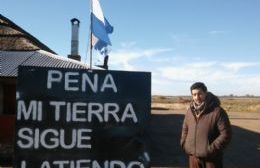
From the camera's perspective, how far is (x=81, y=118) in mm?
3348

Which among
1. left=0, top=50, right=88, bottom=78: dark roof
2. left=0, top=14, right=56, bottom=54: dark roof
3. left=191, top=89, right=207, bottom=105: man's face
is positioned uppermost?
left=0, top=14, right=56, bottom=54: dark roof

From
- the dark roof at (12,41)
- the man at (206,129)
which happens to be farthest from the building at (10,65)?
the man at (206,129)

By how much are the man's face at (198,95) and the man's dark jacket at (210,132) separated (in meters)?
0.08

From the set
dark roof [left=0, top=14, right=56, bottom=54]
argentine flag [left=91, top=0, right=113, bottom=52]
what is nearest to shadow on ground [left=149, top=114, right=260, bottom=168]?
argentine flag [left=91, top=0, right=113, bottom=52]

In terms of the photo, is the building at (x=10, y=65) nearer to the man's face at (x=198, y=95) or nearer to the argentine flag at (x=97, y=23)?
the argentine flag at (x=97, y=23)

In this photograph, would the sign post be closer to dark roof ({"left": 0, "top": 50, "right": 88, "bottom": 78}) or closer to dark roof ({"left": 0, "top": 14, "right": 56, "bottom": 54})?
dark roof ({"left": 0, "top": 50, "right": 88, "bottom": 78})

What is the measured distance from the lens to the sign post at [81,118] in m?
3.29

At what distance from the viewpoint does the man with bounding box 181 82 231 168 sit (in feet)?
18.5

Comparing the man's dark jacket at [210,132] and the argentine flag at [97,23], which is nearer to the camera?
the man's dark jacket at [210,132]

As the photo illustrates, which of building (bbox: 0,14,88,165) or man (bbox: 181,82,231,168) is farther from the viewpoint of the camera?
building (bbox: 0,14,88,165)

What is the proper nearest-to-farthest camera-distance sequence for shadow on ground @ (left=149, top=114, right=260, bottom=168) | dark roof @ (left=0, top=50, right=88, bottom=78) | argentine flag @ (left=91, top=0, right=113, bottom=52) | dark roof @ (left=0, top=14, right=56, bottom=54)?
argentine flag @ (left=91, top=0, right=113, bottom=52) → shadow on ground @ (left=149, top=114, right=260, bottom=168) → dark roof @ (left=0, top=50, right=88, bottom=78) → dark roof @ (left=0, top=14, right=56, bottom=54)

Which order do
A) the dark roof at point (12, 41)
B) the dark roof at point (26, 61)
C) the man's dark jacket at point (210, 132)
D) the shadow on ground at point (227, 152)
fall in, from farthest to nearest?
1. the dark roof at point (12, 41)
2. the dark roof at point (26, 61)
3. the shadow on ground at point (227, 152)
4. the man's dark jacket at point (210, 132)

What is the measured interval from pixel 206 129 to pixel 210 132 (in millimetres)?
60

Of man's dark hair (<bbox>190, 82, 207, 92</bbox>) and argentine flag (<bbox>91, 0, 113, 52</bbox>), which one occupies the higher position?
argentine flag (<bbox>91, 0, 113, 52</bbox>)
